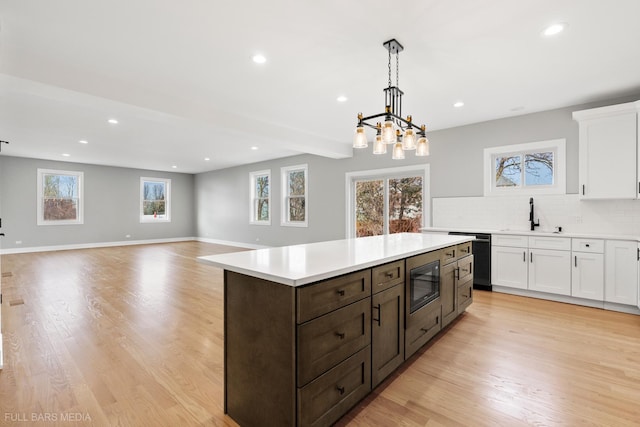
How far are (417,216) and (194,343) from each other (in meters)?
4.56

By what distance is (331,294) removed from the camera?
1591 mm

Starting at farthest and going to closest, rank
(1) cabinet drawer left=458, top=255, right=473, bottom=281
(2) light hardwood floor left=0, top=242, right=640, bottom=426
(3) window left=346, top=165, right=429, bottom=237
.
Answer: (3) window left=346, top=165, right=429, bottom=237 → (1) cabinet drawer left=458, top=255, right=473, bottom=281 → (2) light hardwood floor left=0, top=242, right=640, bottom=426

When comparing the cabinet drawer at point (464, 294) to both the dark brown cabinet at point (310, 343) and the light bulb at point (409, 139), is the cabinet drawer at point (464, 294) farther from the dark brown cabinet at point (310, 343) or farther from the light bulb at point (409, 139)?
the light bulb at point (409, 139)

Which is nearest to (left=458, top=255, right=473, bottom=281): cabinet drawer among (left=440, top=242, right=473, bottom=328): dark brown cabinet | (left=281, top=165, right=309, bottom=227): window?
(left=440, top=242, right=473, bottom=328): dark brown cabinet

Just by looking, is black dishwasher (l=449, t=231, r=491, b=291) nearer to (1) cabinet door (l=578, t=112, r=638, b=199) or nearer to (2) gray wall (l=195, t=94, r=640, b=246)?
(2) gray wall (l=195, t=94, r=640, b=246)

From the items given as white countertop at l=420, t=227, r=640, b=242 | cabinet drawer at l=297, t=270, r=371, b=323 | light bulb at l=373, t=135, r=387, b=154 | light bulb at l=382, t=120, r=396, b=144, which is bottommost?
cabinet drawer at l=297, t=270, r=371, b=323

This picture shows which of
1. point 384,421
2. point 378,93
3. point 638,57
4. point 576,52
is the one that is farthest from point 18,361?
point 638,57

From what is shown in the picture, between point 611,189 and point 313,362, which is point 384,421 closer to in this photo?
point 313,362

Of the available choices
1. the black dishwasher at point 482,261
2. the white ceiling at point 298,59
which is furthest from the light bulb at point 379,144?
the black dishwasher at point 482,261

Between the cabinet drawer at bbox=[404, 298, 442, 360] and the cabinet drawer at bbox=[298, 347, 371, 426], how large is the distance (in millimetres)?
532

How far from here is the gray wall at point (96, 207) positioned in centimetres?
805

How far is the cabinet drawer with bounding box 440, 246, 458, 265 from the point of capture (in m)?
2.81

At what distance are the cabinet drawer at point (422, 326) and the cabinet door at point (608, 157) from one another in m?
2.90

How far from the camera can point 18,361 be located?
2.37m
